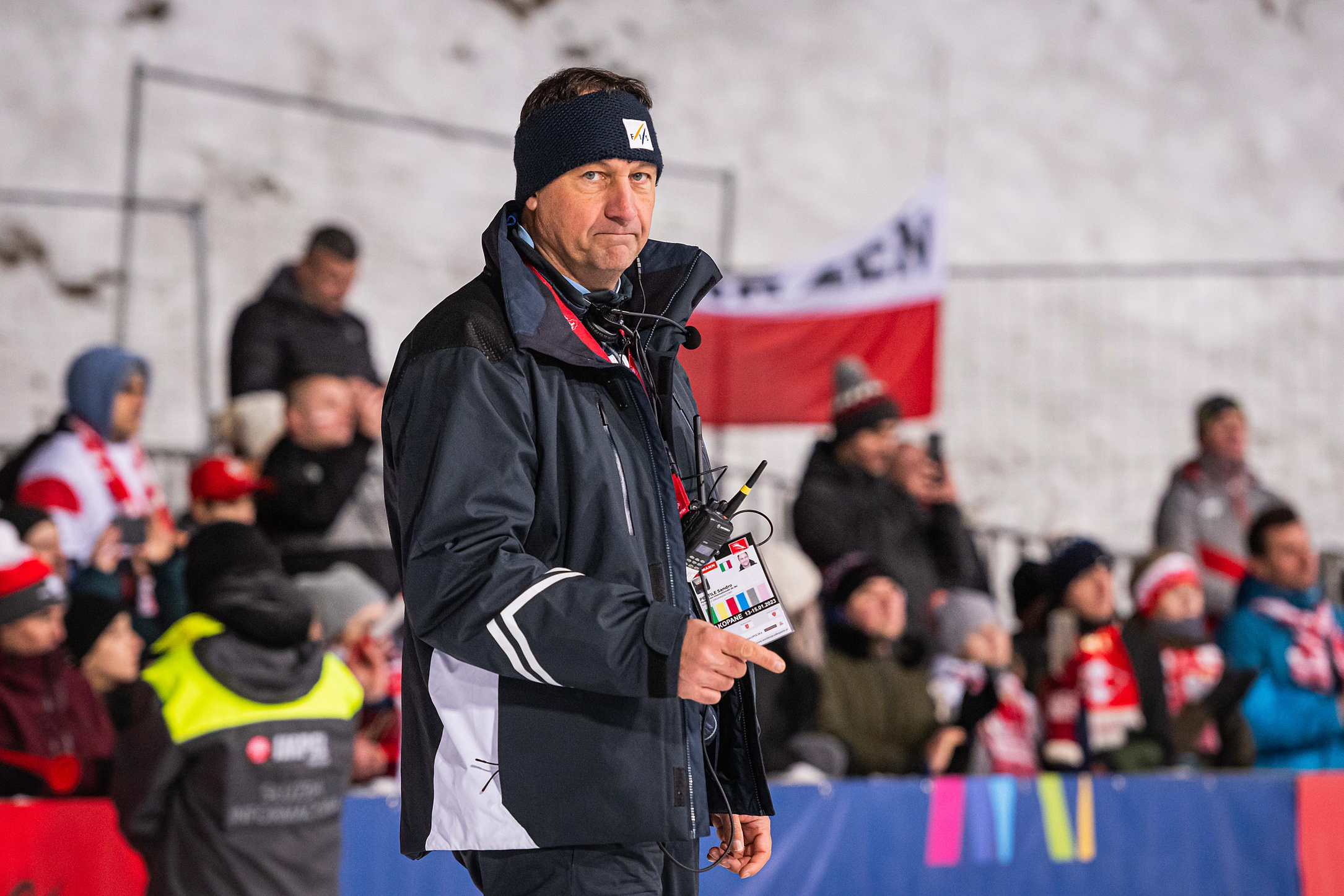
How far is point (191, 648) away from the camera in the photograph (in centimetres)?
389

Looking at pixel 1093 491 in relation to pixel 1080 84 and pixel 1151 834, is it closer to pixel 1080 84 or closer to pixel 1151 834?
pixel 1080 84

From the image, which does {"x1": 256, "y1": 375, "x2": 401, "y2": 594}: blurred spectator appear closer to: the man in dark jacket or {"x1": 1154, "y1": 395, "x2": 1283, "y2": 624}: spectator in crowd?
the man in dark jacket

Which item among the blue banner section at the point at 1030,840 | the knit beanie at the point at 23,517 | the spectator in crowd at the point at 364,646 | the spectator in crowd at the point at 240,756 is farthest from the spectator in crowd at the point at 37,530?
the blue banner section at the point at 1030,840

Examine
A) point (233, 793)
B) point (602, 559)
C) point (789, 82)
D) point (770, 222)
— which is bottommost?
point (233, 793)

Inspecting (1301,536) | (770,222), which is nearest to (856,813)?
(1301,536)

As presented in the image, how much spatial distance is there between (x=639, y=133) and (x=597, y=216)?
151mm

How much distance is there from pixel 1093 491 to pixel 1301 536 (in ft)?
12.7

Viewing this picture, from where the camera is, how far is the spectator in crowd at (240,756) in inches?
149

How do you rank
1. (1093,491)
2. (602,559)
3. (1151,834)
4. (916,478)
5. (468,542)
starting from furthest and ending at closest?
(1093,491) → (916,478) → (1151,834) → (602,559) → (468,542)

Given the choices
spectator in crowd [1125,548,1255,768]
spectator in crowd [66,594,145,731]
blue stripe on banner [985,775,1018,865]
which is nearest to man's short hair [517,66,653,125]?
spectator in crowd [66,594,145,731]

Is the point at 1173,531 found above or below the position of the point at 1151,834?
above

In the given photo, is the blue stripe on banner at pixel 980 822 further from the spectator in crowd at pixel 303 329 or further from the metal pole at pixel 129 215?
the metal pole at pixel 129 215

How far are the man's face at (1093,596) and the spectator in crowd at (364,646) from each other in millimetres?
2873

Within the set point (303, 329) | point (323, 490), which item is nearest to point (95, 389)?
point (323, 490)
